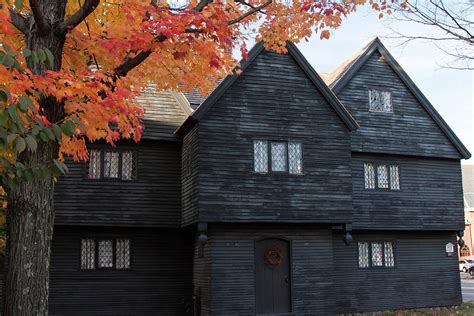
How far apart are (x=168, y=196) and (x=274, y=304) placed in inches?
196

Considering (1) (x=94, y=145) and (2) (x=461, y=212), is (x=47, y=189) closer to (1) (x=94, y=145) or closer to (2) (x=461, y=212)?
(1) (x=94, y=145)

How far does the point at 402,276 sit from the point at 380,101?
268 inches

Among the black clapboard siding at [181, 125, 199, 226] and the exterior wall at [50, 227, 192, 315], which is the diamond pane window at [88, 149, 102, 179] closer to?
the exterior wall at [50, 227, 192, 315]

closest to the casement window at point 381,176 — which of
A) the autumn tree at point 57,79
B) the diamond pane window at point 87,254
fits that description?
the diamond pane window at point 87,254

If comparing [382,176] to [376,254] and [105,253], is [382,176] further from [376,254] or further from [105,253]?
[105,253]

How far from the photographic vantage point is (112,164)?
18.0 m

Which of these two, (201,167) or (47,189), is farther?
(201,167)

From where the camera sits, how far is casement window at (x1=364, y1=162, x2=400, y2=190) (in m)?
20.4

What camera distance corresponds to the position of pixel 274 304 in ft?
55.9

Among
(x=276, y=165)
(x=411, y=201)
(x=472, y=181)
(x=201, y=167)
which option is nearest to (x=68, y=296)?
(x=201, y=167)

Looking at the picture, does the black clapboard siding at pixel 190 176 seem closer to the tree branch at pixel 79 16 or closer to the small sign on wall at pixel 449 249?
the tree branch at pixel 79 16

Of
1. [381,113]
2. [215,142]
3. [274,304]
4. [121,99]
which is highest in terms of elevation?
[381,113]

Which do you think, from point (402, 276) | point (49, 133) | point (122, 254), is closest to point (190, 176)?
point (122, 254)

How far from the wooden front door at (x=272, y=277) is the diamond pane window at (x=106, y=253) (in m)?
4.89
